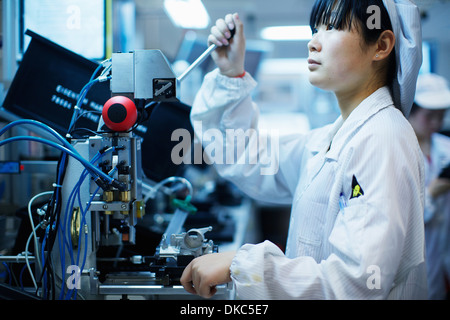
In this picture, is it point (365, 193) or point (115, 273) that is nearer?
point (365, 193)

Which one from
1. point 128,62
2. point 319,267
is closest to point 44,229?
point 128,62

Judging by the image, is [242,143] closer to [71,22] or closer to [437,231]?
[71,22]

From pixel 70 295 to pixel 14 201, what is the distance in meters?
0.68

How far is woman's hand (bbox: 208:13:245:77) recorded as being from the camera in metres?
1.31

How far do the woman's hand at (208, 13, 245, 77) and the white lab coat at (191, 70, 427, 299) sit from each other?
0.47 meters

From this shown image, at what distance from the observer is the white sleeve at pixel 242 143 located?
55.0 inches

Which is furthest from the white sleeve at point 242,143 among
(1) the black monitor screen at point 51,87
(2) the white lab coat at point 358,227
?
(1) the black monitor screen at point 51,87

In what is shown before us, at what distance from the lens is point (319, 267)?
850 millimetres

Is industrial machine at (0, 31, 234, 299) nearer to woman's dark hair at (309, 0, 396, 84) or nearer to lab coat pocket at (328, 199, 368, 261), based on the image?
lab coat pocket at (328, 199, 368, 261)

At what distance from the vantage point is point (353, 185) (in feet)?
2.91

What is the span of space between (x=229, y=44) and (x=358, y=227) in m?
0.81

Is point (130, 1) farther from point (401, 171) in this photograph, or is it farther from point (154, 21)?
point (401, 171)

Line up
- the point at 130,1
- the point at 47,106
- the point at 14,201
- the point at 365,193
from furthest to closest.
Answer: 1. the point at 130,1
2. the point at 14,201
3. the point at 47,106
4. the point at 365,193

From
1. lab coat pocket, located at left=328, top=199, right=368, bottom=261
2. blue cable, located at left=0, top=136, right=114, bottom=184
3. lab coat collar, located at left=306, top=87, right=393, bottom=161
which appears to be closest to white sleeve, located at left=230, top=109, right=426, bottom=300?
lab coat pocket, located at left=328, top=199, right=368, bottom=261
